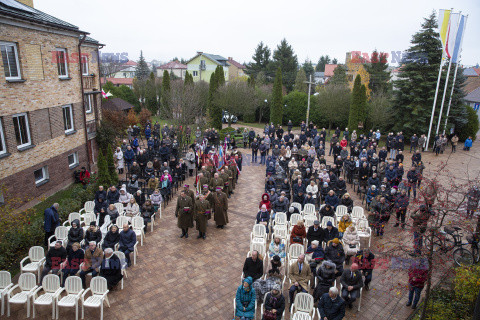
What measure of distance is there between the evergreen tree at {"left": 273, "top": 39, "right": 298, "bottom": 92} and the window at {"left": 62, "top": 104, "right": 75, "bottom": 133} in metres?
43.7

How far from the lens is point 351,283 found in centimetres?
800

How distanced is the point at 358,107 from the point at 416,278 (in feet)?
81.6

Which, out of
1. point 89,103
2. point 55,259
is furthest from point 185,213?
point 89,103

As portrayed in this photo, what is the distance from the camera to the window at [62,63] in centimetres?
1617

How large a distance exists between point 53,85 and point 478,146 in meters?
31.9

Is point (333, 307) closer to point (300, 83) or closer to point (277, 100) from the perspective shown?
point (277, 100)

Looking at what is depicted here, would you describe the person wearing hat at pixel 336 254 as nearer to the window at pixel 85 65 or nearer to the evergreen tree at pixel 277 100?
the window at pixel 85 65

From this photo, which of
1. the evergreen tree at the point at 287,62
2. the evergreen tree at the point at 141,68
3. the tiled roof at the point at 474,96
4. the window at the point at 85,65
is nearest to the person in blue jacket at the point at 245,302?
the window at the point at 85,65

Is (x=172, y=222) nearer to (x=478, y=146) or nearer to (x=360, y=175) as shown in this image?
(x=360, y=175)

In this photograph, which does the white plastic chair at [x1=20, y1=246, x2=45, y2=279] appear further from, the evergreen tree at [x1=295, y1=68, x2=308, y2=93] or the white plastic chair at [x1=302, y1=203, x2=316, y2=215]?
the evergreen tree at [x1=295, y1=68, x2=308, y2=93]

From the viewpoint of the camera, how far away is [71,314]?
306 inches

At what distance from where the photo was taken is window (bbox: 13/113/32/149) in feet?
43.7

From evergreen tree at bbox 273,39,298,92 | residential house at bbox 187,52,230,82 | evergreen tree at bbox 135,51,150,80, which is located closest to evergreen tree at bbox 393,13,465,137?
evergreen tree at bbox 273,39,298,92

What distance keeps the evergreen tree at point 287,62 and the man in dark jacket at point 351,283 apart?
50.6m
